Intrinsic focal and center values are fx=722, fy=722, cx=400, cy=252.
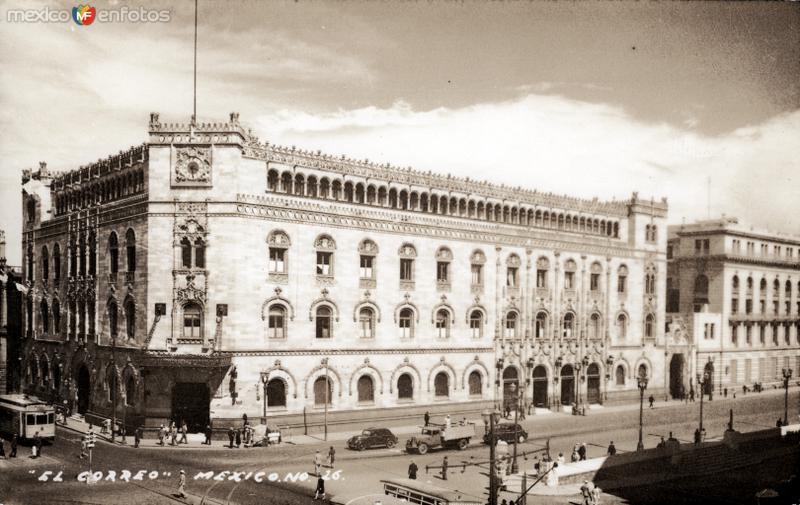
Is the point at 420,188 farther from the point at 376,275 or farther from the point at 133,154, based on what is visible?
the point at 133,154

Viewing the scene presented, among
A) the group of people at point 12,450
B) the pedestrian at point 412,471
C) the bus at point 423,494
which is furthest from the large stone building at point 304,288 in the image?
the bus at point 423,494

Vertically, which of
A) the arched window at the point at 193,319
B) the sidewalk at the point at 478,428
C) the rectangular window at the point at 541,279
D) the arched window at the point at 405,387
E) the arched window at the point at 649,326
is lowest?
the sidewalk at the point at 478,428

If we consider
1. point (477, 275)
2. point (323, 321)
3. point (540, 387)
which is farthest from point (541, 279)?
point (323, 321)

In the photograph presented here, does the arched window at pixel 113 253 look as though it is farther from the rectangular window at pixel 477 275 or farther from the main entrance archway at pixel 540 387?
the main entrance archway at pixel 540 387

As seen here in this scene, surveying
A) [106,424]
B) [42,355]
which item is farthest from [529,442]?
[42,355]

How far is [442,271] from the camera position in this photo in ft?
167

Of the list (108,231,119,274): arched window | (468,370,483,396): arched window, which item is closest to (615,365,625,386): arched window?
(468,370,483,396): arched window

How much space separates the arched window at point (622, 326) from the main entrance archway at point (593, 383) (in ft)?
13.0

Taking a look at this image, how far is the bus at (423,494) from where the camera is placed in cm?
2834

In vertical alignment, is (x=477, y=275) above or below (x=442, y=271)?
below

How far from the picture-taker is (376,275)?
47406 mm

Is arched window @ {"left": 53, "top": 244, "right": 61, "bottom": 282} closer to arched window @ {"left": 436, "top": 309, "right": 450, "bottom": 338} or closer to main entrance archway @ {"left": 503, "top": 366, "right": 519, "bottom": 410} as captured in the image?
arched window @ {"left": 436, "top": 309, "right": 450, "bottom": 338}

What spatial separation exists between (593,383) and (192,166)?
36520 mm

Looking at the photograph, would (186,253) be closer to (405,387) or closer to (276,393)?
(276,393)
